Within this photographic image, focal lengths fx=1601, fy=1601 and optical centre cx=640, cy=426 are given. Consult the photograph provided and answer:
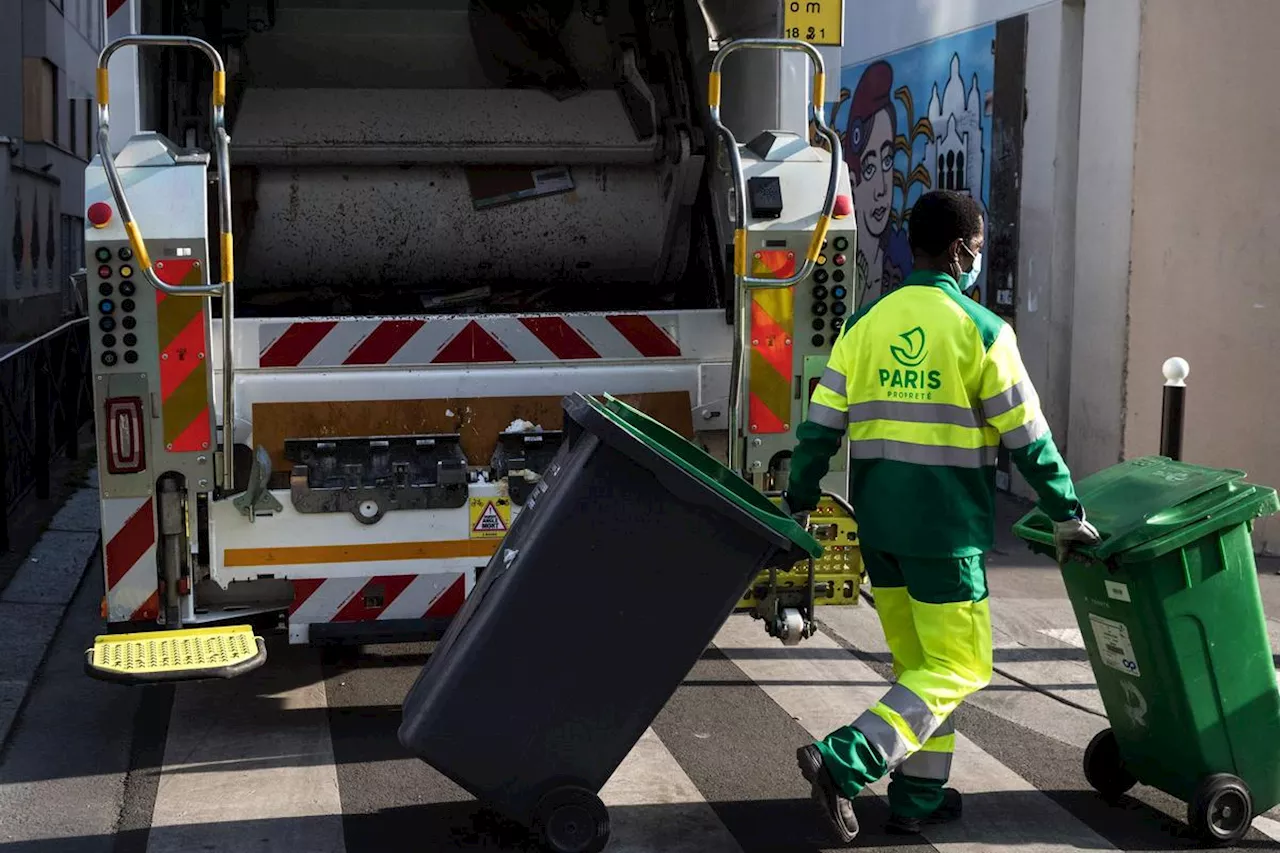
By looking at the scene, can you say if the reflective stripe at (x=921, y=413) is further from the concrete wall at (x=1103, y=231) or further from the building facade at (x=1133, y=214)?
the concrete wall at (x=1103, y=231)

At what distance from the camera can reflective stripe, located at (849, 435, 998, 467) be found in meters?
4.09

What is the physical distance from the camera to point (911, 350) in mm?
4137

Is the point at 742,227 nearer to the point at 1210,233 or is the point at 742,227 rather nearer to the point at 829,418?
the point at 829,418

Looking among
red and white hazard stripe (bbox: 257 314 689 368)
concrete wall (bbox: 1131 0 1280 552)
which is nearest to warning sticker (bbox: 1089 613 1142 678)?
red and white hazard stripe (bbox: 257 314 689 368)

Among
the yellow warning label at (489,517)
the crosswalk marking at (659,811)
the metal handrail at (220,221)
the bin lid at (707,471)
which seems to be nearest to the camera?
the bin lid at (707,471)

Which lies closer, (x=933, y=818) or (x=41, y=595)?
(x=933, y=818)

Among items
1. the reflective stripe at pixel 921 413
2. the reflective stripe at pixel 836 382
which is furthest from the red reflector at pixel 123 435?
the reflective stripe at pixel 921 413

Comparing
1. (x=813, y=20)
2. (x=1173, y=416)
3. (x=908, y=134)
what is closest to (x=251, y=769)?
(x=813, y=20)

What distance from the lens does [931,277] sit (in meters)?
4.23

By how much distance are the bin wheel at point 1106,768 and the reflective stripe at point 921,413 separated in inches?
41.7

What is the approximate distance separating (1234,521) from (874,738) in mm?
1085

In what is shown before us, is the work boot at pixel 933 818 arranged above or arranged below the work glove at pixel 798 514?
below

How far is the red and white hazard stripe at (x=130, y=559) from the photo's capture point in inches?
195

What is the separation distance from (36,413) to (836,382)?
645 centimetres
